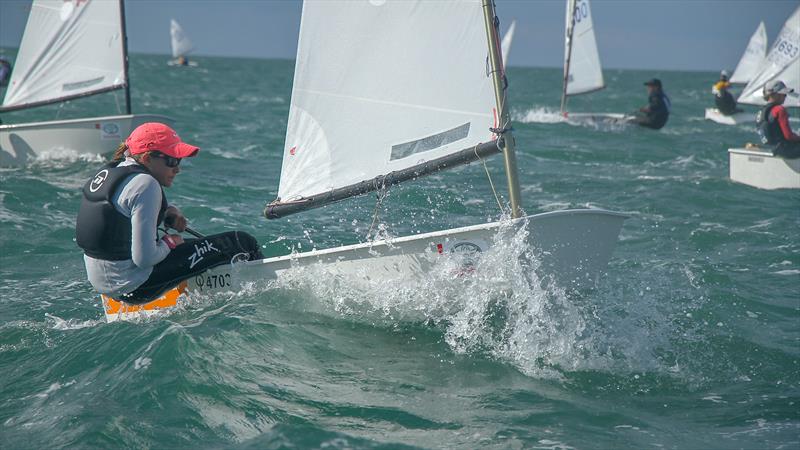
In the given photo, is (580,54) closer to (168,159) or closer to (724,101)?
(724,101)

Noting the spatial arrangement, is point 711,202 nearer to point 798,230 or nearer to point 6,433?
point 798,230

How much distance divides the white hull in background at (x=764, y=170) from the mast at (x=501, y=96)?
7.60 metres

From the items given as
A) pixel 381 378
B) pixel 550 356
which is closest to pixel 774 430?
pixel 550 356

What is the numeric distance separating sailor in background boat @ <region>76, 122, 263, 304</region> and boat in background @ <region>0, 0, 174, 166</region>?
7761 mm

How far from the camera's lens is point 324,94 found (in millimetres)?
5164

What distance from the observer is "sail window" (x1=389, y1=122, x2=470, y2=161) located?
471 centimetres

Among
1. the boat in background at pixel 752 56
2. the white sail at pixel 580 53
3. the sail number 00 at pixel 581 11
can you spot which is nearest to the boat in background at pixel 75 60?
the white sail at pixel 580 53

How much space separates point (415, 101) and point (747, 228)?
5621 millimetres

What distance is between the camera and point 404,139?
4.93m

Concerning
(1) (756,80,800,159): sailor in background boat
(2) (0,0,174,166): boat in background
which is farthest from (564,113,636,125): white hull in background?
(2) (0,0,174,166): boat in background

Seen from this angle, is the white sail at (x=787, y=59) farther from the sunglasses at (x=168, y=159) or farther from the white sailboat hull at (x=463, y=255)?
the sunglasses at (x=168, y=159)

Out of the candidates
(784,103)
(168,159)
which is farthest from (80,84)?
(784,103)

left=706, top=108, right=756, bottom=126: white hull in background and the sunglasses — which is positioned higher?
left=706, top=108, right=756, bottom=126: white hull in background

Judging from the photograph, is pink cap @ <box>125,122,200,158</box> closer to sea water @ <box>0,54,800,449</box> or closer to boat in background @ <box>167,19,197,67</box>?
sea water @ <box>0,54,800,449</box>
